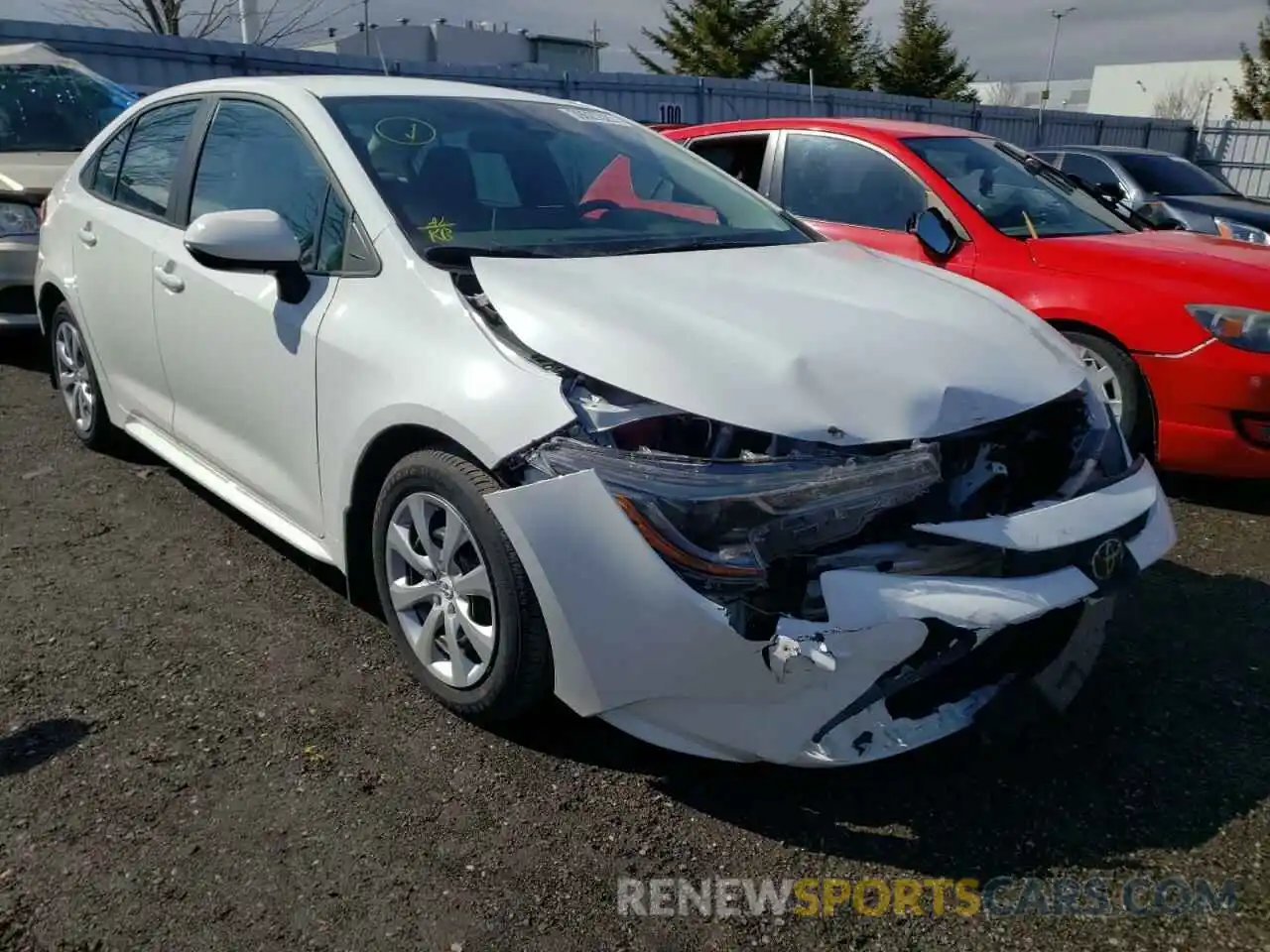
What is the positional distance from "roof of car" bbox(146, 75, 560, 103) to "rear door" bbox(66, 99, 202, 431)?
0.27 m

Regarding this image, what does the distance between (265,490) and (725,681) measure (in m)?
1.79

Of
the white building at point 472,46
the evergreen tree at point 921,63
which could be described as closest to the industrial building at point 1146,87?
the evergreen tree at point 921,63

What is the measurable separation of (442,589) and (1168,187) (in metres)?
10.3

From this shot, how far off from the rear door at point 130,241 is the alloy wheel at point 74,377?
0.81 ft

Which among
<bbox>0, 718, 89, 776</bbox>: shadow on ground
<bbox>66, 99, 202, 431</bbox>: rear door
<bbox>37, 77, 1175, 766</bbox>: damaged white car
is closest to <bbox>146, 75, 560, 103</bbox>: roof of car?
<bbox>37, 77, 1175, 766</bbox>: damaged white car

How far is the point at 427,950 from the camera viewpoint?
2008 millimetres

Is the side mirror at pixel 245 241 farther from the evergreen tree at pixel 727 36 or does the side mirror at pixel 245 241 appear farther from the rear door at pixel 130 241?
the evergreen tree at pixel 727 36

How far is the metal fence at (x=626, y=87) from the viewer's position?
36.7ft

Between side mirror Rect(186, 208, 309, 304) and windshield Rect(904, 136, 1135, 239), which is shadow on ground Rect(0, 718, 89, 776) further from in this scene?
windshield Rect(904, 136, 1135, 239)

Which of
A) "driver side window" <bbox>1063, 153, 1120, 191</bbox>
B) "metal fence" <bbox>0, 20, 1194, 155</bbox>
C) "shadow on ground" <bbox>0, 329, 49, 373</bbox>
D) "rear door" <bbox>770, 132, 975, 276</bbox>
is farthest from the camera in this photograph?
"metal fence" <bbox>0, 20, 1194, 155</bbox>

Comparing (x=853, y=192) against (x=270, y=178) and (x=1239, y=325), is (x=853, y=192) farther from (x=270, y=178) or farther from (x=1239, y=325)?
(x=270, y=178)

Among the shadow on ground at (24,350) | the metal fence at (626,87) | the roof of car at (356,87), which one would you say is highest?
the metal fence at (626,87)

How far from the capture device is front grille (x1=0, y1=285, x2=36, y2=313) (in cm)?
594

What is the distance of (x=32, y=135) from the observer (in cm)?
689
